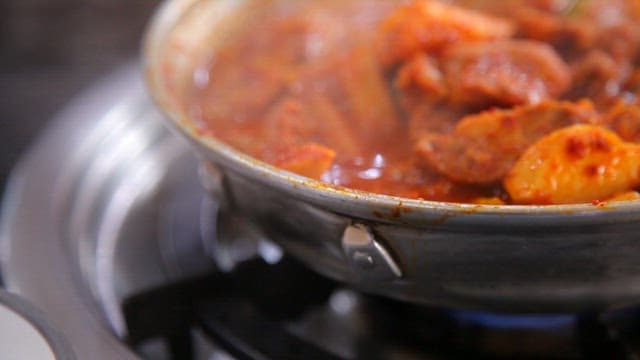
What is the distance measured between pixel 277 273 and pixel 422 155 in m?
0.39

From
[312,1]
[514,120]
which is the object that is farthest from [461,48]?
[312,1]

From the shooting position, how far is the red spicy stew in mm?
1106

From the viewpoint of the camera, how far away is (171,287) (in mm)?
1431

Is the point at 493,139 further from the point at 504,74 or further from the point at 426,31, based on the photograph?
the point at 426,31

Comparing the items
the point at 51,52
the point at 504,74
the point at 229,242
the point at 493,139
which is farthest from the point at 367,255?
the point at 51,52

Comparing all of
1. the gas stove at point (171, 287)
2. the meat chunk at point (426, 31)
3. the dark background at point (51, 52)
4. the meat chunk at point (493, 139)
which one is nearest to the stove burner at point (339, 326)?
the gas stove at point (171, 287)

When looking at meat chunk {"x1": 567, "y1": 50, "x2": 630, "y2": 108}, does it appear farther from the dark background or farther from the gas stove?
the dark background

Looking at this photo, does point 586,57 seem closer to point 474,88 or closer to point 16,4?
point 474,88

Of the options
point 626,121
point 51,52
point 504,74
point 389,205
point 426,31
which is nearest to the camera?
point 389,205

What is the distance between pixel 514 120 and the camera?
1.19 metres

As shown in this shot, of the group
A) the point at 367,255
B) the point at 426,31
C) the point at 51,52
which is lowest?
the point at 51,52

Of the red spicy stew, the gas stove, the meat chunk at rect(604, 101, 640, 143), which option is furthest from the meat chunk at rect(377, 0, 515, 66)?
the gas stove

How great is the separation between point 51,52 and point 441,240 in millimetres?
1699

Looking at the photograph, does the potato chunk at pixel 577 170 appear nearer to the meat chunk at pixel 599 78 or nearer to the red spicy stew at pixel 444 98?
the red spicy stew at pixel 444 98
